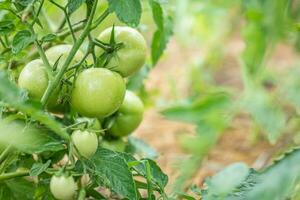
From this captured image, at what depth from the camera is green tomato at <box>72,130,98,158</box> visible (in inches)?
44.1

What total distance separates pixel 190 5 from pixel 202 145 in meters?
1.80

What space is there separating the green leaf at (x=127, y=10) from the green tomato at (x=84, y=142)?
0.72ft

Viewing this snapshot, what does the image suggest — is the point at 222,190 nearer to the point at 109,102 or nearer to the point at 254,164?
the point at 109,102

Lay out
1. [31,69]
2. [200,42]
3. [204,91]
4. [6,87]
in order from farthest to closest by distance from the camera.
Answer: [200,42] < [204,91] < [31,69] < [6,87]

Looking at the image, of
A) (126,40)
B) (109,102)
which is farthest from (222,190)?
(126,40)

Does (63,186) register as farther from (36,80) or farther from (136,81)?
(136,81)

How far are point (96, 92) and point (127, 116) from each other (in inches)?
14.5

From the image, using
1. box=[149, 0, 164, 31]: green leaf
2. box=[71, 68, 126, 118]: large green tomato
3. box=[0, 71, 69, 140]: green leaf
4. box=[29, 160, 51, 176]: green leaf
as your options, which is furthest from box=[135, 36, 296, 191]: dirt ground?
box=[0, 71, 69, 140]: green leaf

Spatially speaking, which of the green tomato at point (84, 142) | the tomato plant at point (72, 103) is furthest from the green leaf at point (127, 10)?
the green tomato at point (84, 142)

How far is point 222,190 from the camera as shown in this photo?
94 centimetres

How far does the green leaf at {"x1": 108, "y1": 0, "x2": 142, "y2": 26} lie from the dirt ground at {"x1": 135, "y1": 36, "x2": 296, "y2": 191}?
0.68m

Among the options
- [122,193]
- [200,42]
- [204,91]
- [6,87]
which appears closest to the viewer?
[6,87]

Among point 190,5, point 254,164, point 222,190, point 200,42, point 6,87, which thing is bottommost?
point 200,42

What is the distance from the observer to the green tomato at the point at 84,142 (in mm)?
1121
